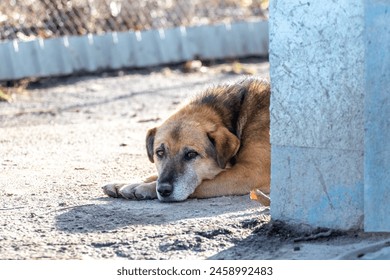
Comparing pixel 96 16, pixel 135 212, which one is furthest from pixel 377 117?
pixel 96 16

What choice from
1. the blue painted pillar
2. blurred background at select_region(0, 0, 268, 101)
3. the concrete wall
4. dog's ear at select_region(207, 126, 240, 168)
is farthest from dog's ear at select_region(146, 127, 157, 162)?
blurred background at select_region(0, 0, 268, 101)

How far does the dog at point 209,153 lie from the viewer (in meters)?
6.49

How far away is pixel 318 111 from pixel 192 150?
168 centimetres

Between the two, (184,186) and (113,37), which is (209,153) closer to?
(184,186)

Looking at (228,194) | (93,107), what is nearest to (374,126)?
(228,194)

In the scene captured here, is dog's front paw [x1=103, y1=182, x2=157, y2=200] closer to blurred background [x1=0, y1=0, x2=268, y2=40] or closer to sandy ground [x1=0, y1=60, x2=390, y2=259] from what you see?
sandy ground [x1=0, y1=60, x2=390, y2=259]

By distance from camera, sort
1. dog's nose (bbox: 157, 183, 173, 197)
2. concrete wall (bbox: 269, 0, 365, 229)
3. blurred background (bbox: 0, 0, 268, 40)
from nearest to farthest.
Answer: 1. concrete wall (bbox: 269, 0, 365, 229)
2. dog's nose (bbox: 157, 183, 173, 197)
3. blurred background (bbox: 0, 0, 268, 40)

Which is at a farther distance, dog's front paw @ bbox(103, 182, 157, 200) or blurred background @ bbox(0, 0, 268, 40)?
blurred background @ bbox(0, 0, 268, 40)

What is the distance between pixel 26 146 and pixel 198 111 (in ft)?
6.68

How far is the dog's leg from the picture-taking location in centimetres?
646

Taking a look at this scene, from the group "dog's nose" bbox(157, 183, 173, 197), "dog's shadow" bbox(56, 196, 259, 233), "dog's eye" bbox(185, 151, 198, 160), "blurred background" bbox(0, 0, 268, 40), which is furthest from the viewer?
"blurred background" bbox(0, 0, 268, 40)

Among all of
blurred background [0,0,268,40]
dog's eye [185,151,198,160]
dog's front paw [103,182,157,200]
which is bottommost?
dog's front paw [103,182,157,200]

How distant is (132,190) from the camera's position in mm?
6473

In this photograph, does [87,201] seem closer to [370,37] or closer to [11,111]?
[370,37]
